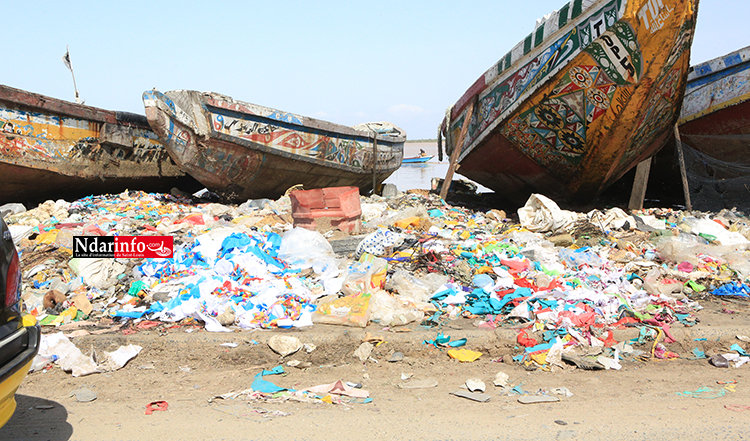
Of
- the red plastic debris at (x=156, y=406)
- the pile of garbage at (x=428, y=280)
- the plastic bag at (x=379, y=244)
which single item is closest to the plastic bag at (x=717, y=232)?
the pile of garbage at (x=428, y=280)

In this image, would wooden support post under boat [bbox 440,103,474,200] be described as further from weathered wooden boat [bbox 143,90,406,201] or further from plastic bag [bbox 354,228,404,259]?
plastic bag [bbox 354,228,404,259]

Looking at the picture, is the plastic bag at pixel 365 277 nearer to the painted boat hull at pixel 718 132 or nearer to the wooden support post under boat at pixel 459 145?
the wooden support post under boat at pixel 459 145

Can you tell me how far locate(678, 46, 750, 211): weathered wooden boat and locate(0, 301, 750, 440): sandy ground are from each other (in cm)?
494

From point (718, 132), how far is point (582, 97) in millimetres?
3239

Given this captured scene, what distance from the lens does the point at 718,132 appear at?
7.92 m

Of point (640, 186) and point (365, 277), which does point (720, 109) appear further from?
point (365, 277)

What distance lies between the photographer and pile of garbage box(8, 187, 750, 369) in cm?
359

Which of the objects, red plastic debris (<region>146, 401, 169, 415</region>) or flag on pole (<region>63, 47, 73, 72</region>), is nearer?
red plastic debris (<region>146, 401, 169, 415</region>)

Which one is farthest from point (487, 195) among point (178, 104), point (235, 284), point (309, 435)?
point (309, 435)

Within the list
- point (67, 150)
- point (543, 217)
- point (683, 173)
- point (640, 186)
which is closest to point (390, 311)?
point (543, 217)

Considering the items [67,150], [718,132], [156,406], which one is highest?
[718,132]

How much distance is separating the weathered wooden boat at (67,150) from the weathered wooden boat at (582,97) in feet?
19.6

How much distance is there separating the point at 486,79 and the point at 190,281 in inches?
220

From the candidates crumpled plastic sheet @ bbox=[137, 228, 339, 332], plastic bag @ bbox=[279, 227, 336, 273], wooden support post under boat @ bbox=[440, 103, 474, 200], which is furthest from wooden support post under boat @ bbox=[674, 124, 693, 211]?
crumpled plastic sheet @ bbox=[137, 228, 339, 332]
